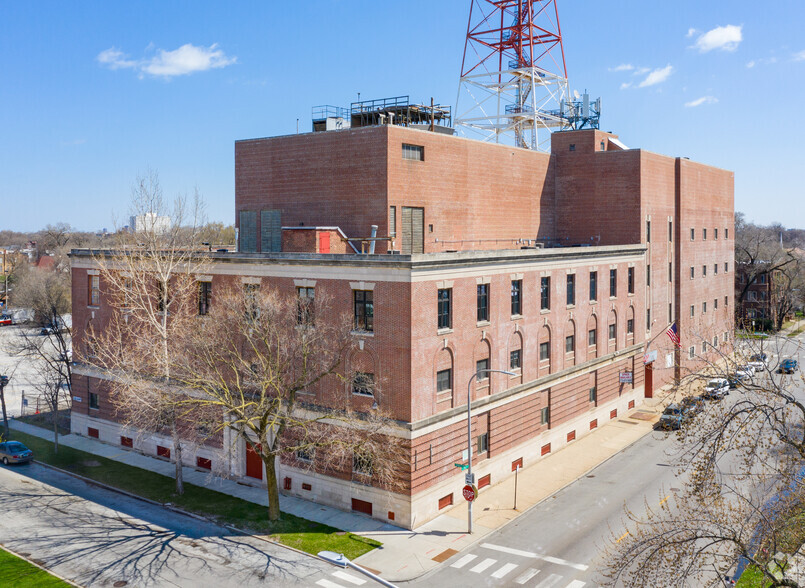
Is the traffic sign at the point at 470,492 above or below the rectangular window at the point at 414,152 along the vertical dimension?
below

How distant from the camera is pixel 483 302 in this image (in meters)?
38.8

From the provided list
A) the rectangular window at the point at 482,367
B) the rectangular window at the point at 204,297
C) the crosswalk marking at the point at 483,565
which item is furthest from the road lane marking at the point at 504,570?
the rectangular window at the point at 204,297

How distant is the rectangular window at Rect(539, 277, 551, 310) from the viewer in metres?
44.4

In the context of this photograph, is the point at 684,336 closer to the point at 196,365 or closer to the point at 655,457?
the point at 655,457

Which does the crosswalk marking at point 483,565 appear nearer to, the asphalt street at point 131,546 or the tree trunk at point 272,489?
the asphalt street at point 131,546

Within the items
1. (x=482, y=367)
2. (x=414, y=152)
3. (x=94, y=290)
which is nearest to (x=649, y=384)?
(x=482, y=367)

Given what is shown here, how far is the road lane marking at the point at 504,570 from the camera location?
28344 mm

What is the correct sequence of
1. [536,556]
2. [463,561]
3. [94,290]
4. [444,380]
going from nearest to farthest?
[463,561] → [536,556] → [444,380] → [94,290]

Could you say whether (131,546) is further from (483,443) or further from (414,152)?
(414,152)

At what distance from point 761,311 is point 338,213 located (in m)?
87.6

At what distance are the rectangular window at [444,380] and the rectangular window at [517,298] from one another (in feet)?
25.4

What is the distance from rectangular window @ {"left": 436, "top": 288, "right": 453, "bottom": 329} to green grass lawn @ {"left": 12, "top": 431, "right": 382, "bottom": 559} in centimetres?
1127

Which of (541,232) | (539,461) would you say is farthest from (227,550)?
(541,232)

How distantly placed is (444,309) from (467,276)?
257 cm
